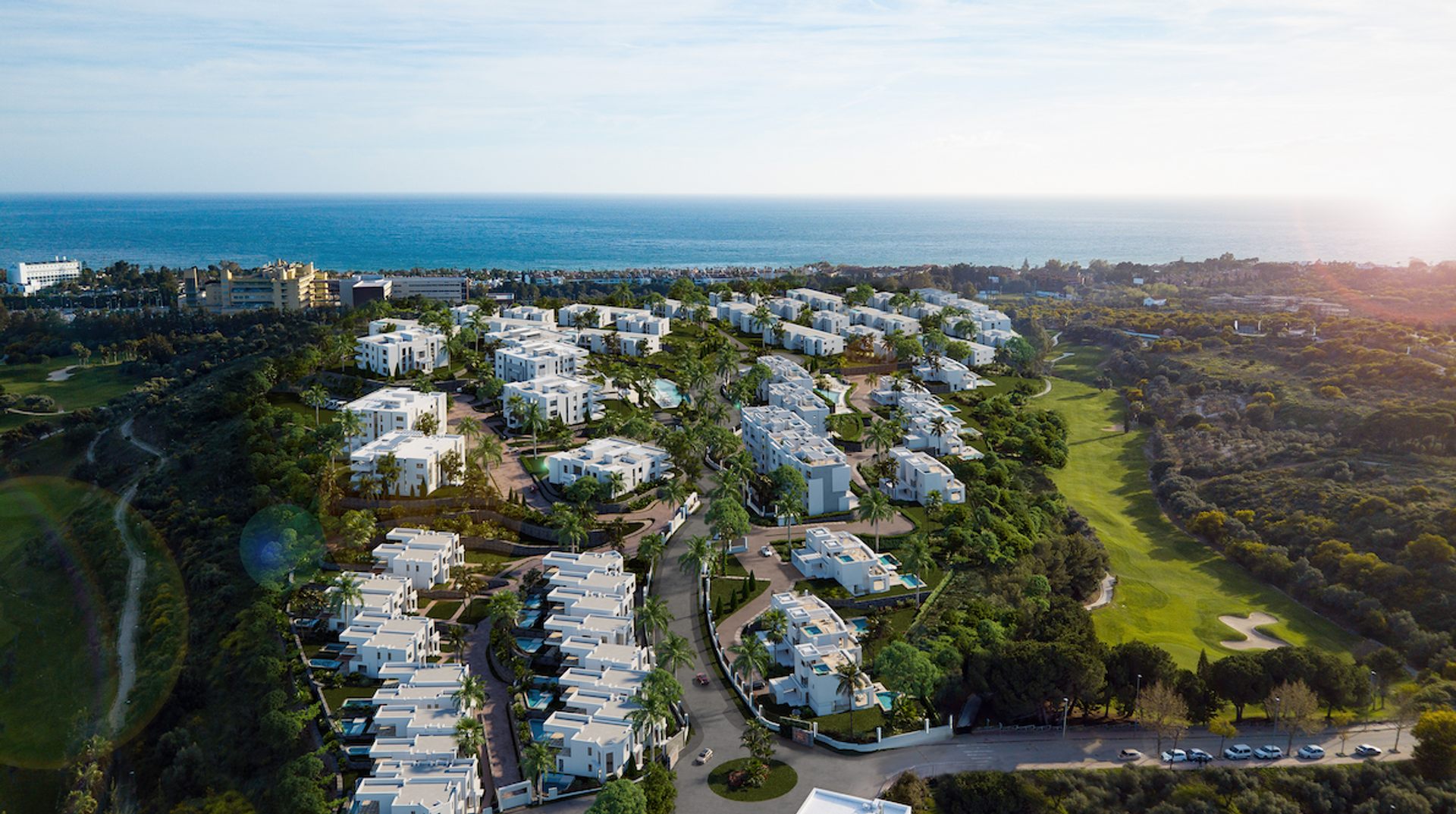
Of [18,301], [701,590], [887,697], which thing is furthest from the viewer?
[18,301]

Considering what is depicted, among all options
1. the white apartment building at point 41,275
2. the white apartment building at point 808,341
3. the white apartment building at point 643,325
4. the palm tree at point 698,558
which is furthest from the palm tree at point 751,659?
the white apartment building at point 41,275

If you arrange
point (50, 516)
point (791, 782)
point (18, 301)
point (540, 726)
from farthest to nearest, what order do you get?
1. point (18, 301)
2. point (50, 516)
3. point (540, 726)
4. point (791, 782)

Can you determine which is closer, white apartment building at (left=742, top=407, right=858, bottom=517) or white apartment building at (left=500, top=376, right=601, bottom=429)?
white apartment building at (left=742, top=407, right=858, bottom=517)

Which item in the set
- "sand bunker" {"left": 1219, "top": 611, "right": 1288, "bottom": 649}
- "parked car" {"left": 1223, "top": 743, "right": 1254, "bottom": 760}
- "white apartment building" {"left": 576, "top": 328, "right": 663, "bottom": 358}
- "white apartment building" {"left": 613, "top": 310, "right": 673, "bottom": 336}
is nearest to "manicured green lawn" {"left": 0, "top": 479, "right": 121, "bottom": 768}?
"white apartment building" {"left": 576, "top": 328, "right": 663, "bottom": 358}

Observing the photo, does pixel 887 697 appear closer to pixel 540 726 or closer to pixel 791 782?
pixel 791 782

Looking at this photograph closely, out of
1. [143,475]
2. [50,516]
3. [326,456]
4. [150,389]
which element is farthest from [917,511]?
[150,389]

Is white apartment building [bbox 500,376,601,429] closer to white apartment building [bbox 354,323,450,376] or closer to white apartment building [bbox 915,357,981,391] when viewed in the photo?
white apartment building [bbox 354,323,450,376]
